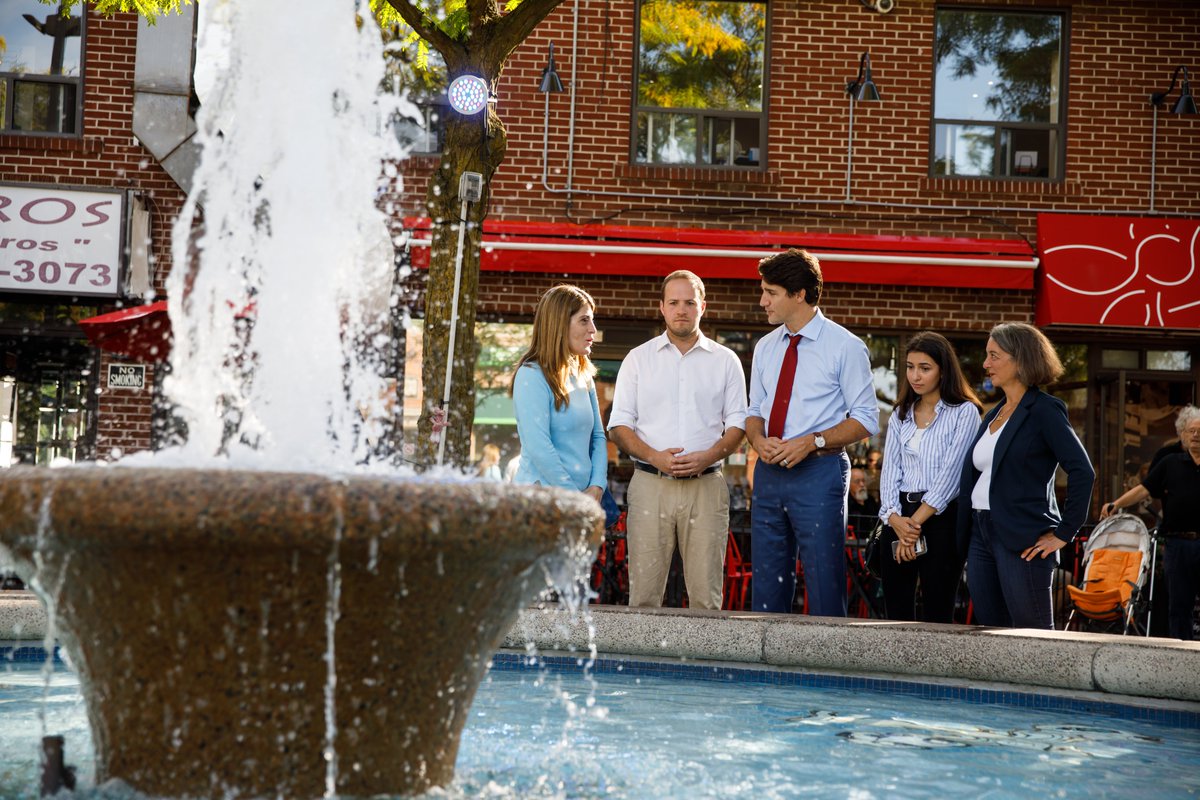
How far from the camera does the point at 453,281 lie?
8242 mm

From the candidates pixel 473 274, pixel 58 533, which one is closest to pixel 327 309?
pixel 58 533

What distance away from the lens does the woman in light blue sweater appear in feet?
18.6

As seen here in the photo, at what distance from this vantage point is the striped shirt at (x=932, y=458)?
6.44 metres

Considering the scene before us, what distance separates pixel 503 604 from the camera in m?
2.96

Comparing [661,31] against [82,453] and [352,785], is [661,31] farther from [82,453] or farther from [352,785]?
[352,785]

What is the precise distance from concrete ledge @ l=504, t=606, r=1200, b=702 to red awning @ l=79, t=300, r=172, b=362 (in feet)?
20.2

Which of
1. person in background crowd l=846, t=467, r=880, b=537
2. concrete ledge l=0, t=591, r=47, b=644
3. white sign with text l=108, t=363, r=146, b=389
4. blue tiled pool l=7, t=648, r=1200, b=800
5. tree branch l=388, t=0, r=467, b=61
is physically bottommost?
blue tiled pool l=7, t=648, r=1200, b=800

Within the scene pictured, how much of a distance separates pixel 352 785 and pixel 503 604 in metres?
0.50

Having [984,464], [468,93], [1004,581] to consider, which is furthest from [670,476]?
[468,93]

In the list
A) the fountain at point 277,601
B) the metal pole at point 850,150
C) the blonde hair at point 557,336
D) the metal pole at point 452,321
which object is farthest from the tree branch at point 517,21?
the fountain at point 277,601

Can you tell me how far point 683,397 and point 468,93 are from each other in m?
2.81

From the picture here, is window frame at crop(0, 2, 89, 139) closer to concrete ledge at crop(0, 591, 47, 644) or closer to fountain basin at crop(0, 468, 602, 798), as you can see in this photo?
concrete ledge at crop(0, 591, 47, 644)

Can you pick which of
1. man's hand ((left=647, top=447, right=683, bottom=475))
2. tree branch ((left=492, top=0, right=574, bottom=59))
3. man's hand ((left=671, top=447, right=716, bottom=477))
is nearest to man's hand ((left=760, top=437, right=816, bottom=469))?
man's hand ((left=671, top=447, right=716, bottom=477))

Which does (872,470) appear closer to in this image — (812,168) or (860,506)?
(860,506)
